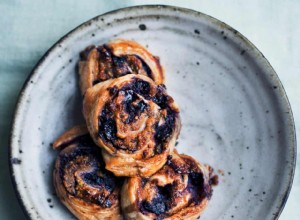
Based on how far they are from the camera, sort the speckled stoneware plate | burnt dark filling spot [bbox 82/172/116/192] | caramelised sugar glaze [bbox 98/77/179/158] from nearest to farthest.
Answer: caramelised sugar glaze [bbox 98/77/179/158] < burnt dark filling spot [bbox 82/172/116/192] < the speckled stoneware plate

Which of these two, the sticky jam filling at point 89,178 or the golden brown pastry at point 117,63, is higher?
the golden brown pastry at point 117,63

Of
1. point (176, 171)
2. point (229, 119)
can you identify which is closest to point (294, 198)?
point (229, 119)

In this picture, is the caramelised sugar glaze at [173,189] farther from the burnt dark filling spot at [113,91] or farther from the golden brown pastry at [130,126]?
the burnt dark filling spot at [113,91]

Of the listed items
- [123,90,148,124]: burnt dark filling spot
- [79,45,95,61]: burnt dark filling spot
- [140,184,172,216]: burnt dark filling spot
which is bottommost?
[140,184,172,216]: burnt dark filling spot

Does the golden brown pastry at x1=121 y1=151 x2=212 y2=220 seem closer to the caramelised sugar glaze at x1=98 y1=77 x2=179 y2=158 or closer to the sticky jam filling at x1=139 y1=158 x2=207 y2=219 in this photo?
the sticky jam filling at x1=139 y1=158 x2=207 y2=219

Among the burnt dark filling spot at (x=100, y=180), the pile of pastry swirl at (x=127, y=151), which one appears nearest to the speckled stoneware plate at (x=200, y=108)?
the pile of pastry swirl at (x=127, y=151)

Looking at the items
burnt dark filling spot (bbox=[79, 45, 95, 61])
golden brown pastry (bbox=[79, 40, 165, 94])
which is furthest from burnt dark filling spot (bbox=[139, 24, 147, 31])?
burnt dark filling spot (bbox=[79, 45, 95, 61])

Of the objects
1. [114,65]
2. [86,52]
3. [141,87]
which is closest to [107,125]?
[141,87]

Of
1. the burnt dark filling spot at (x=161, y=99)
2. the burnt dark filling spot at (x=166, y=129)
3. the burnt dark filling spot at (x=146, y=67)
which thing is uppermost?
the burnt dark filling spot at (x=146, y=67)
